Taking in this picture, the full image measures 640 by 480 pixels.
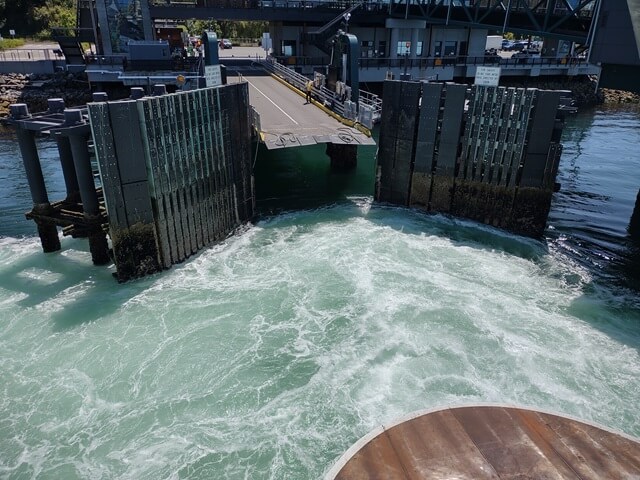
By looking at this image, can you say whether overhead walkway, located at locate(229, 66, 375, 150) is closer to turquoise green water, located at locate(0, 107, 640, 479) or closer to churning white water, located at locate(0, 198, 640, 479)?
turquoise green water, located at locate(0, 107, 640, 479)

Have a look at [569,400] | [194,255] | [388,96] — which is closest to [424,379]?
[569,400]

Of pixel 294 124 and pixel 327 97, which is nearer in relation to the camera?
pixel 294 124

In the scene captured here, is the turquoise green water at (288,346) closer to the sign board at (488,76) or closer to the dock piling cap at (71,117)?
the dock piling cap at (71,117)

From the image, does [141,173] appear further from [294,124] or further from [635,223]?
[635,223]

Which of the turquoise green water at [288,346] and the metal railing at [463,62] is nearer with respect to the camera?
the turquoise green water at [288,346]

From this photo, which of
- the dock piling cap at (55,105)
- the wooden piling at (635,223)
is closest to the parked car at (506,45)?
the wooden piling at (635,223)

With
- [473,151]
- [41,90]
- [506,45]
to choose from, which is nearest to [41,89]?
[41,90]
